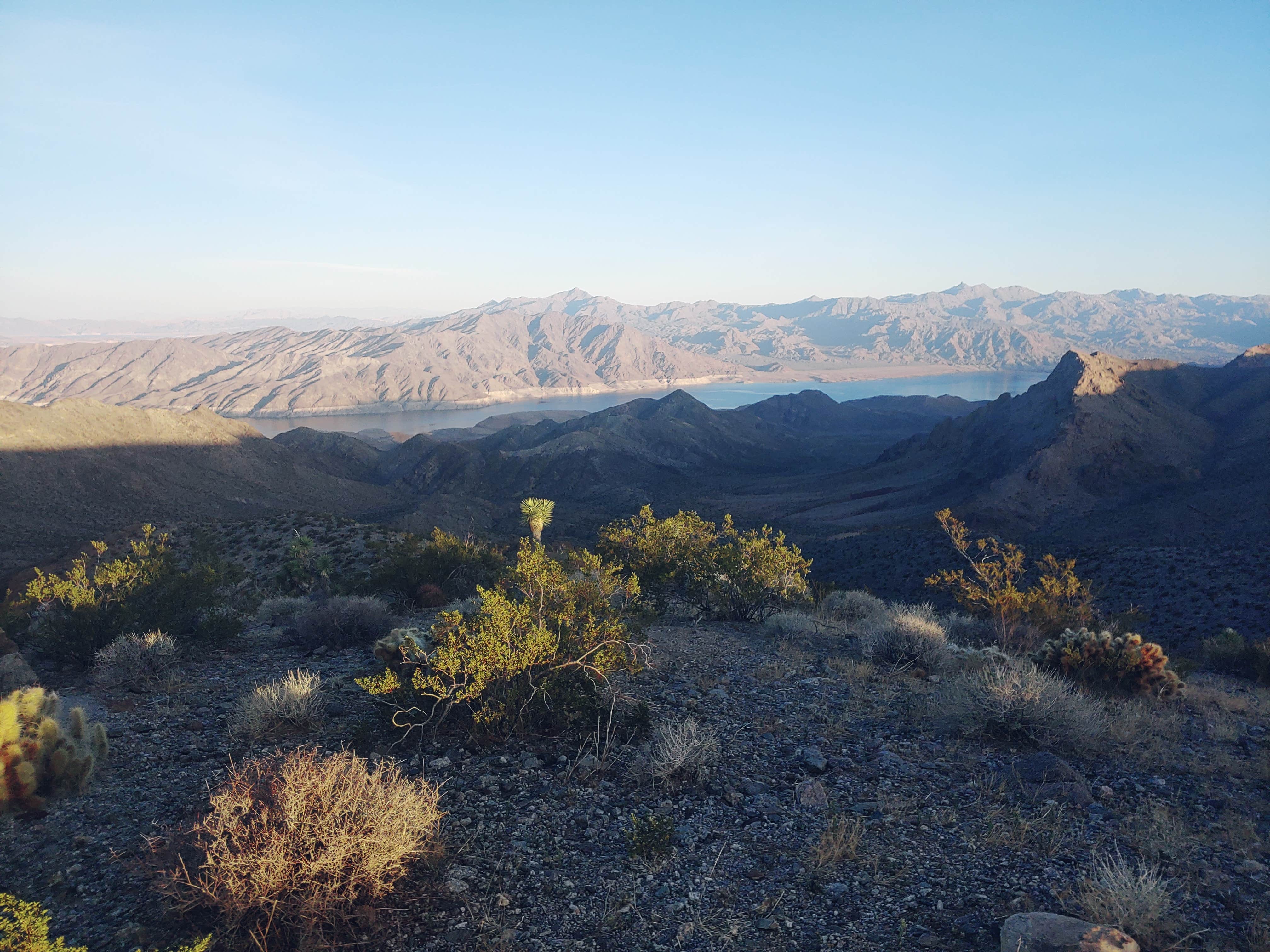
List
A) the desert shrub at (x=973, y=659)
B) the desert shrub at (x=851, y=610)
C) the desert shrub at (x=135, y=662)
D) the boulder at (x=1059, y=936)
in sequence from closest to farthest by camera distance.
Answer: the boulder at (x=1059, y=936) → the desert shrub at (x=135, y=662) → the desert shrub at (x=973, y=659) → the desert shrub at (x=851, y=610)

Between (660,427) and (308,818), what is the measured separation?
85.6 metres

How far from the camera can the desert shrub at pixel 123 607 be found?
31.9ft

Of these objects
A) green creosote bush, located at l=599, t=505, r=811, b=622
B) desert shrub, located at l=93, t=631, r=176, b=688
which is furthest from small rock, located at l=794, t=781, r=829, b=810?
desert shrub, located at l=93, t=631, r=176, b=688

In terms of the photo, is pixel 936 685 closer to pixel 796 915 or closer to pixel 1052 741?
pixel 1052 741

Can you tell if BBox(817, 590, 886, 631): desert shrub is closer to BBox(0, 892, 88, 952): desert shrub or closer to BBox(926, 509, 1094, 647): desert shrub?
BBox(926, 509, 1094, 647): desert shrub

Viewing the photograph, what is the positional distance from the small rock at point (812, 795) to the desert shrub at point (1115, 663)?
5.34 meters

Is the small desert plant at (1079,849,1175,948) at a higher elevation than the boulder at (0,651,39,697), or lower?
higher

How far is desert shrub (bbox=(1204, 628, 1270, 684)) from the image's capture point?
11570 millimetres

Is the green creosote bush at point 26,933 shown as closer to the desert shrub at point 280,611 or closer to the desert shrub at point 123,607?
the desert shrub at point 123,607

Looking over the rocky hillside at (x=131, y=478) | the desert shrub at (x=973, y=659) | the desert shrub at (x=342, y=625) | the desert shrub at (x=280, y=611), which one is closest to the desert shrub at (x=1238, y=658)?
the desert shrub at (x=973, y=659)

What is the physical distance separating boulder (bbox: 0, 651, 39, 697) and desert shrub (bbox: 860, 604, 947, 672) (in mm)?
11251

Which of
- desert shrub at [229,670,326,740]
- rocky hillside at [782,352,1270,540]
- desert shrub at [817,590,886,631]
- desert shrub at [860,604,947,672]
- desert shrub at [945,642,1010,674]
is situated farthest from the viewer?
rocky hillside at [782,352,1270,540]

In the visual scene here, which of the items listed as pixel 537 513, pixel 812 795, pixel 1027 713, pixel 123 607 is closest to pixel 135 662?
pixel 123 607

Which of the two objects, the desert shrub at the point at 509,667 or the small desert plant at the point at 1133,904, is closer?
the small desert plant at the point at 1133,904
